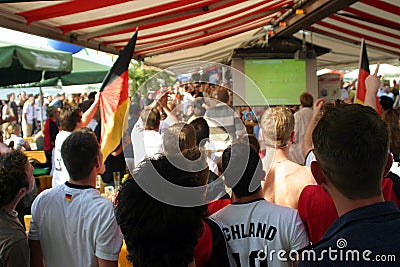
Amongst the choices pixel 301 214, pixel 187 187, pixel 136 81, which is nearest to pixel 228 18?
pixel 301 214

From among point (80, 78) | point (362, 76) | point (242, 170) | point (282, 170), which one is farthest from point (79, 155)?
point (80, 78)

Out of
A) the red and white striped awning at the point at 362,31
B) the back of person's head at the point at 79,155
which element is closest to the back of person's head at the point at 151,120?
the back of person's head at the point at 79,155

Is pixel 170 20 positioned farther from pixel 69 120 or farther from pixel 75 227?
A: pixel 75 227

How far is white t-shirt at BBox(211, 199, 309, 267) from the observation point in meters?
1.73

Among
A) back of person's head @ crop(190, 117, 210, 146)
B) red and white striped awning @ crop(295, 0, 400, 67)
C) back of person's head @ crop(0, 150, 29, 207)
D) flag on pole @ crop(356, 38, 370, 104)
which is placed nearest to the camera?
back of person's head @ crop(0, 150, 29, 207)

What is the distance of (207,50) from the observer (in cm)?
1012

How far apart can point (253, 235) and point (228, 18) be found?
5.01 m

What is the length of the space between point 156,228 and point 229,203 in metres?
0.75

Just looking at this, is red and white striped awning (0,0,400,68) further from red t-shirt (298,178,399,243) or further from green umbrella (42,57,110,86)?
red t-shirt (298,178,399,243)

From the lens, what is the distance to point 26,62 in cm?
533

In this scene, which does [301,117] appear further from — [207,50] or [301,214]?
[207,50]

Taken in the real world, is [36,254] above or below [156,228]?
below

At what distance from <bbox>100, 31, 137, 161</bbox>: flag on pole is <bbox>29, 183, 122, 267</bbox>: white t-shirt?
1.53m

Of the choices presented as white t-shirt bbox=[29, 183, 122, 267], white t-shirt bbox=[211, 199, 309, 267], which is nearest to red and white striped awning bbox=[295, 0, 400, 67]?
white t-shirt bbox=[211, 199, 309, 267]
